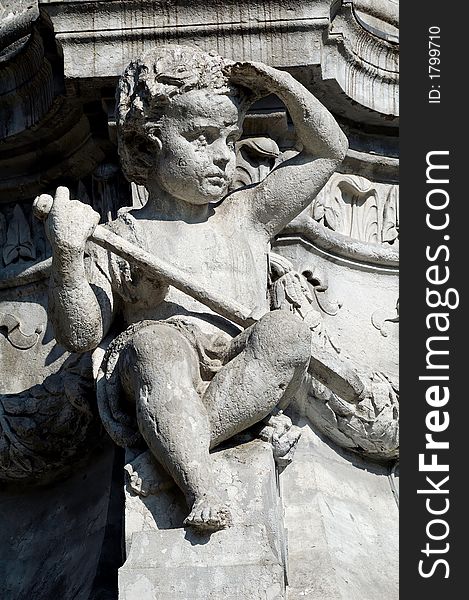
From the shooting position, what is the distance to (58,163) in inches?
382

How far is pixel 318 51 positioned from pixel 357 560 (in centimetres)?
206

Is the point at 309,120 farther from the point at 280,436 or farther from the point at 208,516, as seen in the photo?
the point at 208,516

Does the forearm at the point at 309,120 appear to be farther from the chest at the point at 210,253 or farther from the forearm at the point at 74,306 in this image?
the forearm at the point at 74,306

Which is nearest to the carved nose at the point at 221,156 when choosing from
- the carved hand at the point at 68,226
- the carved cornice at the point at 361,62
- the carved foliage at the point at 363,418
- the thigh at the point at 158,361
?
the carved hand at the point at 68,226

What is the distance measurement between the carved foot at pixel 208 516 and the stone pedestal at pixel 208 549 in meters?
0.03

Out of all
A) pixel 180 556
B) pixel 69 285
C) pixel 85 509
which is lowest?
pixel 85 509

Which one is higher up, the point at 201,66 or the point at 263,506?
the point at 201,66

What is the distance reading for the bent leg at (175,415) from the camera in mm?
7930

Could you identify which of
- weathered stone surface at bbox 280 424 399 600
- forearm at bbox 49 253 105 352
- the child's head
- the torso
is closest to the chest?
the torso

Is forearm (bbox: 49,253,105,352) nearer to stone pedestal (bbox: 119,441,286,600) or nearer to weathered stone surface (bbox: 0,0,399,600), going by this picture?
weathered stone surface (bbox: 0,0,399,600)

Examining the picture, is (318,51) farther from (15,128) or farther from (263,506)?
(263,506)

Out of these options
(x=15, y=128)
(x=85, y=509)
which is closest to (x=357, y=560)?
(x=85, y=509)

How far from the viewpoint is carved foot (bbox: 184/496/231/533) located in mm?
7820

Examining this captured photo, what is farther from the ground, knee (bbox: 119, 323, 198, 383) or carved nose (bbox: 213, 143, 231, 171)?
carved nose (bbox: 213, 143, 231, 171)
